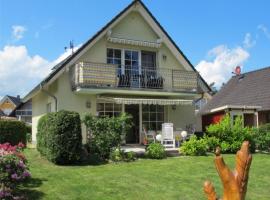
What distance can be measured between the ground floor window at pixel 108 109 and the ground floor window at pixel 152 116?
187 centimetres

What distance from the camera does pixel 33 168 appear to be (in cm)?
1554

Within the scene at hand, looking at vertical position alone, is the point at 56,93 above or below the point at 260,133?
above

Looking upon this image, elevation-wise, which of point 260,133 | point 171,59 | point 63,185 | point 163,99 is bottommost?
point 63,185

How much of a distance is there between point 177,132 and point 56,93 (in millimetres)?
7691

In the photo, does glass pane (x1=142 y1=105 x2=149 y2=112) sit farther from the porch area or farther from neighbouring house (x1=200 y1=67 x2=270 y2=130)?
neighbouring house (x1=200 y1=67 x2=270 y2=130)

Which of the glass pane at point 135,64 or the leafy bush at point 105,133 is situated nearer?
the leafy bush at point 105,133

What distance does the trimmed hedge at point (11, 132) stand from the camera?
2042 cm

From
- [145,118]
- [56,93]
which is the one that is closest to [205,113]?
[145,118]

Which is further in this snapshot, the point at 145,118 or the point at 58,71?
the point at 145,118

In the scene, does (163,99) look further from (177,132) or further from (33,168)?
(33,168)

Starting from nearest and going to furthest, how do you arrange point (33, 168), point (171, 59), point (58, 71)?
point (33, 168), point (58, 71), point (171, 59)

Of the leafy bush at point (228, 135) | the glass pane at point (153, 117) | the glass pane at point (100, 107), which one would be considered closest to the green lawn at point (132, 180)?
the leafy bush at point (228, 135)

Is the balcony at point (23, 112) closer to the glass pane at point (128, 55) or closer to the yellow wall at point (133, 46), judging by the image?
the glass pane at point (128, 55)

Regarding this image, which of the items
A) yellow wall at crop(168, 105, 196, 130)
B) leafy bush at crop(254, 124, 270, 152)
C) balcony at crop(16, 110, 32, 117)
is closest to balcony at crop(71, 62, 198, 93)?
yellow wall at crop(168, 105, 196, 130)
